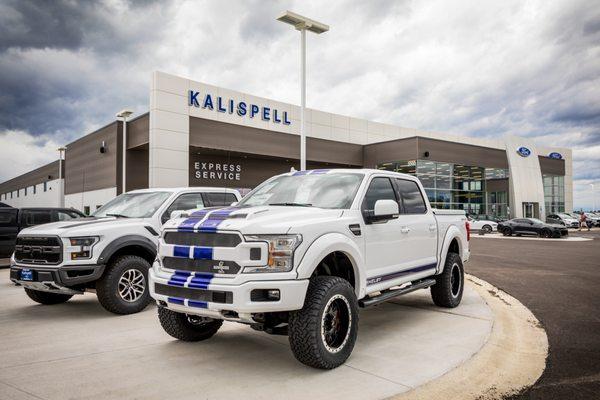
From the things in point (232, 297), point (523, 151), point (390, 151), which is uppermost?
Answer: point (523, 151)

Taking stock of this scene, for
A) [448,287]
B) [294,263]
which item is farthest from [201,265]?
[448,287]

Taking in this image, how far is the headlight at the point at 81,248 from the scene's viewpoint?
6.44 m

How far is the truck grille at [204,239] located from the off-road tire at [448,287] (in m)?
4.05

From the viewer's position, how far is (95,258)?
257 inches

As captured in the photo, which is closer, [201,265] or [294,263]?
Result: [294,263]

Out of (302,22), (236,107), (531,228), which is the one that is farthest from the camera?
(236,107)

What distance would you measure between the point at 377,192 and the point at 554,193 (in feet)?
182

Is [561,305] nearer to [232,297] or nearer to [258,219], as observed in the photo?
[258,219]

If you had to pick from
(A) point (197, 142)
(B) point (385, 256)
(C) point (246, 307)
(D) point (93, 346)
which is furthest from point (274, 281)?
(A) point (197, 142)

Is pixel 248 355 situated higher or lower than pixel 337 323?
lower

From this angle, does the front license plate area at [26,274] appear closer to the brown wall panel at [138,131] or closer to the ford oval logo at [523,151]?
the brown wall panel at [138,131]

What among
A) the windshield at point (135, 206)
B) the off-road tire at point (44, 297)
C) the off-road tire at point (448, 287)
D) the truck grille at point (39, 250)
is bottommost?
the off-road tire at point (44, 297)

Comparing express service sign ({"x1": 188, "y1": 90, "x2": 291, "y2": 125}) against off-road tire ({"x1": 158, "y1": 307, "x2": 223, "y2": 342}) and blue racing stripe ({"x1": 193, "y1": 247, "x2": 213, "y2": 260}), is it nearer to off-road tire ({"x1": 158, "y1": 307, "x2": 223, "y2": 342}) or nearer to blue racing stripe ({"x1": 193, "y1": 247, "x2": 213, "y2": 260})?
off-road tire ({"x1": 158, "y1": 307, "x2": 223, "y2": 342})

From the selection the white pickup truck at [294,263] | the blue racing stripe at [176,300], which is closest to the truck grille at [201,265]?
the white pickup truck at [294,263]
